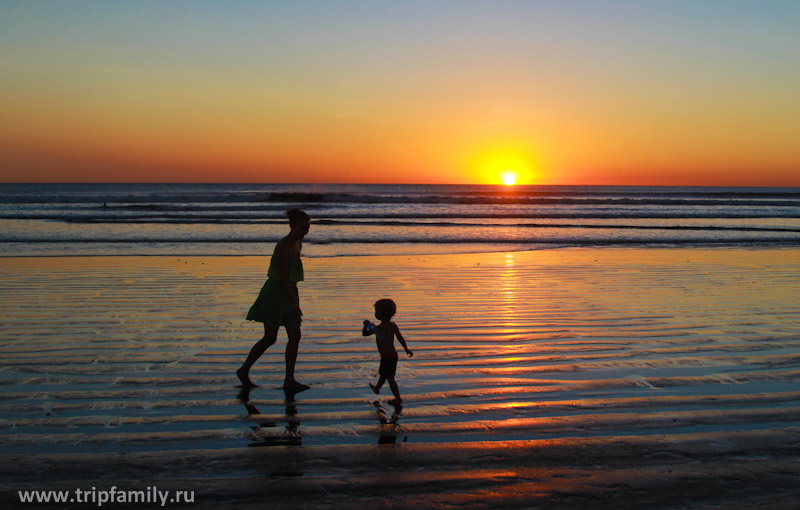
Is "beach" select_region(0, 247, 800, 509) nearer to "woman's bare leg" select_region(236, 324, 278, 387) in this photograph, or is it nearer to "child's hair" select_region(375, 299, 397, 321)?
"woman's bare leg" select_region(236, 324, 278, 387)

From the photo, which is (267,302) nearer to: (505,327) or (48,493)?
(48,493)

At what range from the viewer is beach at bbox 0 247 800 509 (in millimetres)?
3369

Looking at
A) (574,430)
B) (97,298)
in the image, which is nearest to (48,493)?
(574,430)

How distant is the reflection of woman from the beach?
0.31m

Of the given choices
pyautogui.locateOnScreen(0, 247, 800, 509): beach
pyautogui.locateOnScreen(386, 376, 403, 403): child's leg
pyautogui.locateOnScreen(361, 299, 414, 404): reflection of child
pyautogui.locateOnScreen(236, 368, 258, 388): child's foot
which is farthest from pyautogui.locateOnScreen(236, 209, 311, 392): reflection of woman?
pyautogui.locateOnScreen(386, 376, 403, 403): child's leg

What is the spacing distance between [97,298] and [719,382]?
8.24 m

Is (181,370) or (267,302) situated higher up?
(267,302)

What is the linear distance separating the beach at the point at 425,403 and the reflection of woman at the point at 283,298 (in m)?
0.31

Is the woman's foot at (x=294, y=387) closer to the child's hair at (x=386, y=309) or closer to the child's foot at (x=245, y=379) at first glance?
the child's foot at (x=245, y=379)

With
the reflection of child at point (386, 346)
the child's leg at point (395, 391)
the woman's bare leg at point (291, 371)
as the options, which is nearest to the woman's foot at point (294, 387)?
the woman's bare leg at point (291, 371)

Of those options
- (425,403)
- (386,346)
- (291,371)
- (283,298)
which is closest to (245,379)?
(291,371)

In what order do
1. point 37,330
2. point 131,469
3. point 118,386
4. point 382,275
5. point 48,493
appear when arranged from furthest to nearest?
point 382,275
point 37,330
point 118,386
point 131,469
point 48,493

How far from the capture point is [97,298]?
9.38 metres

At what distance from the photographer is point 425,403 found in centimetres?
471
